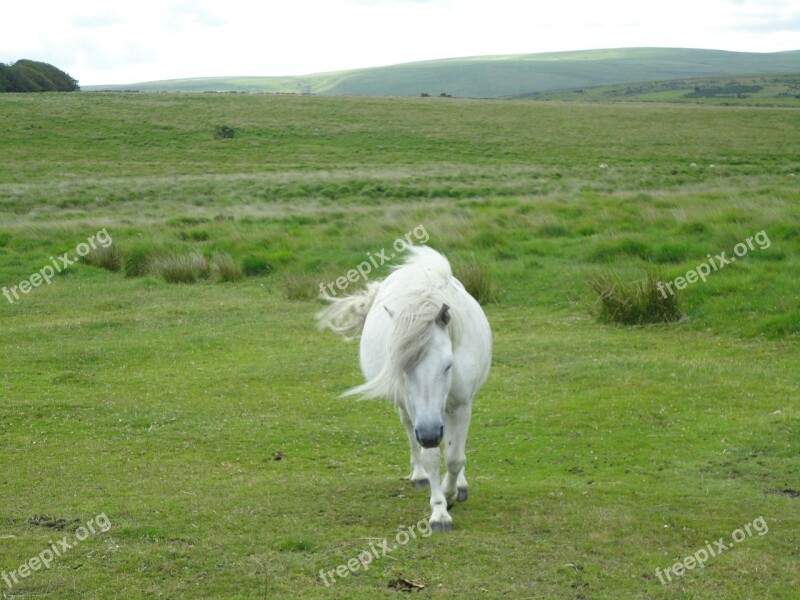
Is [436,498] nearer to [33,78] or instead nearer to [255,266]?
[255,266]

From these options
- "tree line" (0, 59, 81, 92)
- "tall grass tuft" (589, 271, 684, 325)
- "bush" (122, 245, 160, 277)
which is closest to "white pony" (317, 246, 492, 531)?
"tall grass tuft" (589, 271, 684, 325)

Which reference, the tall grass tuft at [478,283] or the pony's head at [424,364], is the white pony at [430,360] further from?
the tall grass tuft at [478,283]

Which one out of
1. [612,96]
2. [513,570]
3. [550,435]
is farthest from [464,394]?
[612,96]

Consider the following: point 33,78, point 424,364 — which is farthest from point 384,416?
point 33,78

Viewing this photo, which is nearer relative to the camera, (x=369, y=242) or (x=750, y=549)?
(x=750, y=549)

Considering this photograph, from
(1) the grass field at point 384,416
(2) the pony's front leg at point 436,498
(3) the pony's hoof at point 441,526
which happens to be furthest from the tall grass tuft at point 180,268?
(3) the pony's hoof at point 441,526

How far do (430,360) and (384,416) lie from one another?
433cm

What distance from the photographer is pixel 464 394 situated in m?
6.46

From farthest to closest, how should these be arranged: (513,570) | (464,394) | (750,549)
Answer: (464,394) → (750,549) → (513,570)

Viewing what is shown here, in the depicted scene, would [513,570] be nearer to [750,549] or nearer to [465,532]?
[465,532]

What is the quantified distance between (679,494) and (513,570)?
2354mm

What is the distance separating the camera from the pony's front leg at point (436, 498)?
622cm

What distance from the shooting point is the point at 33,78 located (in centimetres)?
9219

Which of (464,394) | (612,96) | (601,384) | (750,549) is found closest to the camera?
(750,549)
